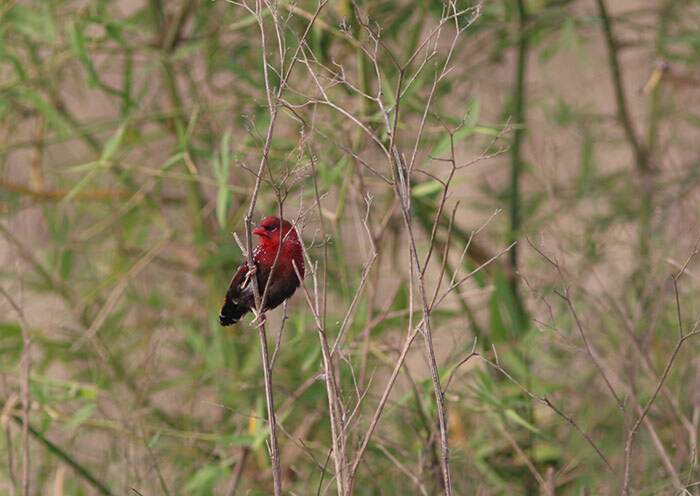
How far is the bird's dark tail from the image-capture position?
1.58 metres

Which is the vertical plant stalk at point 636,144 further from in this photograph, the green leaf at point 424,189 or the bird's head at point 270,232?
the bird's head at point 270,232

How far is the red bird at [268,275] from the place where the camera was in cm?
150

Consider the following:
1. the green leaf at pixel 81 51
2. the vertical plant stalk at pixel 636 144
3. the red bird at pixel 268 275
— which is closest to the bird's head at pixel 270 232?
the red bird at pixel 268 275

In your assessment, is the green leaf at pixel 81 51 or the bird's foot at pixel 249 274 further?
the green leaf at pixel 81 51

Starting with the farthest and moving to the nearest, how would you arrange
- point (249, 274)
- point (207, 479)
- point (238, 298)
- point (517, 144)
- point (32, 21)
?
point (517, 144) < point (32, 21) < point (207, 479) < point (238, 298) < point (249, 274)

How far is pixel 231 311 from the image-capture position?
159 cm

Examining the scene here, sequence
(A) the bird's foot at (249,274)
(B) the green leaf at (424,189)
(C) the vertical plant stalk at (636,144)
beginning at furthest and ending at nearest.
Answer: (C) the vertical plant stalk at (636,144) < (B) the green leaf at (424,189) < (A) the bird's foot at (249,274)

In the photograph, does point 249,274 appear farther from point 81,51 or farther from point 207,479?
point 81,51

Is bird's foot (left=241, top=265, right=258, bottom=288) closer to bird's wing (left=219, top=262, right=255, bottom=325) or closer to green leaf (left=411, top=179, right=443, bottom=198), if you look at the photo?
bird's wing (left=219, top=262, right=255, bottom=325)

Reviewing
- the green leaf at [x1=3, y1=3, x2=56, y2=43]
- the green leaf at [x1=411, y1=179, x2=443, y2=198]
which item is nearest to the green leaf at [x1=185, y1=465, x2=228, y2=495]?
the green leaf at [x1=411, y1=179, x2=443, y2=198]

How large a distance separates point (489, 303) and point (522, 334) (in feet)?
0.33

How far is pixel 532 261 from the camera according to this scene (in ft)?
9.51

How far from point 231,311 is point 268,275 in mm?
83

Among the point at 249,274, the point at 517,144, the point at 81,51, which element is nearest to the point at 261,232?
the point at 249,274
